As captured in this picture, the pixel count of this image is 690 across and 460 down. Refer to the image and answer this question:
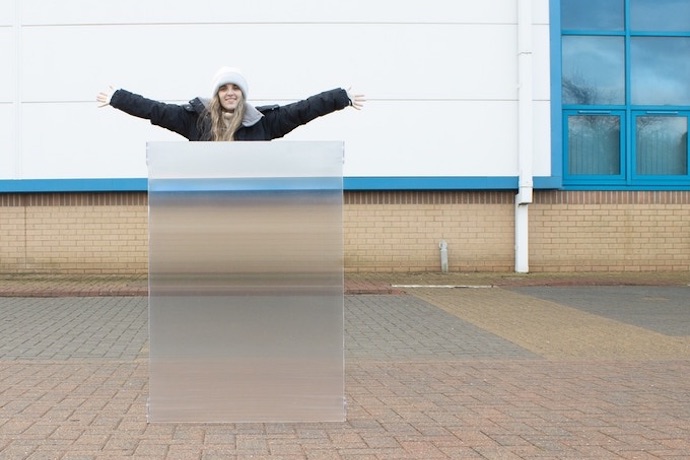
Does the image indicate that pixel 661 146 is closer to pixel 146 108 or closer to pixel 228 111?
pixel 228 111

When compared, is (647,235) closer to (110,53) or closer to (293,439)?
(110,53)

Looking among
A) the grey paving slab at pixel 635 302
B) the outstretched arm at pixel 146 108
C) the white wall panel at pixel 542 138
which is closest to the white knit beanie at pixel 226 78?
the outstretched arm at pixel 146 108

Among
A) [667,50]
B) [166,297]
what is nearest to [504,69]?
[667,50]

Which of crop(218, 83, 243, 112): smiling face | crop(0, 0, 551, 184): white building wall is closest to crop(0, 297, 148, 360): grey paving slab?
crop(218, 83, 243, 112): smiling face

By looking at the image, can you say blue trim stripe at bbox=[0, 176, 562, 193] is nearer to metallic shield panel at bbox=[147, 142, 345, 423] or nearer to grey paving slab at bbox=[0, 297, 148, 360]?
grey paving slab at bbox=[0, 297, 148, 360]

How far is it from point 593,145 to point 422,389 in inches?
465

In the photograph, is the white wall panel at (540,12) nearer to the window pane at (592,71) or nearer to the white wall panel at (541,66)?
the white wall panel at (541,66)

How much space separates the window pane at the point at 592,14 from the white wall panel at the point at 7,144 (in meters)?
10.8

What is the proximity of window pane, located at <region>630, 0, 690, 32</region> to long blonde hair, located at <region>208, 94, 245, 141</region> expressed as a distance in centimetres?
1363

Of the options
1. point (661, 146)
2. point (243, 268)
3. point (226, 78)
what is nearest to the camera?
point (243, 268)

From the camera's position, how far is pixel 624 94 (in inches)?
658

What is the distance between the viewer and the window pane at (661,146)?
659 inches

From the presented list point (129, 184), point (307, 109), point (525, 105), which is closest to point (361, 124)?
point (525, 105)

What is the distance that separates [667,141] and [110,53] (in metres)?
10.9
